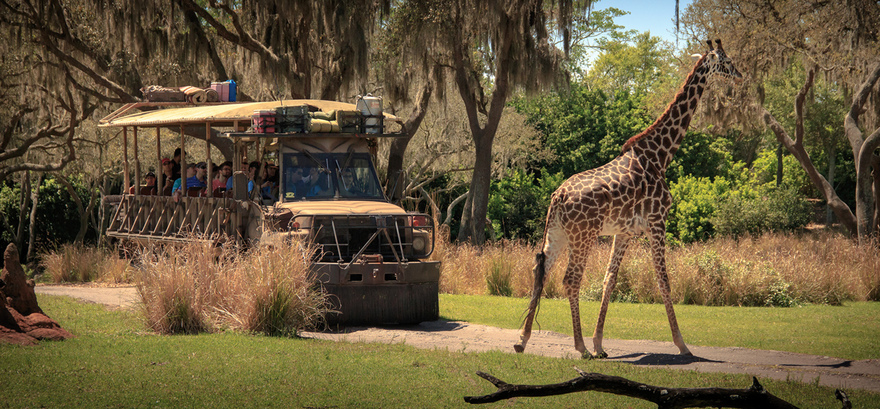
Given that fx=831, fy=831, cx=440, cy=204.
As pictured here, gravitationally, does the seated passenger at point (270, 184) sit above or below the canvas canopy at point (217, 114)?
below

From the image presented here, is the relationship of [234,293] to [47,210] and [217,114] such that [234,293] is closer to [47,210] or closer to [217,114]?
[217,114]

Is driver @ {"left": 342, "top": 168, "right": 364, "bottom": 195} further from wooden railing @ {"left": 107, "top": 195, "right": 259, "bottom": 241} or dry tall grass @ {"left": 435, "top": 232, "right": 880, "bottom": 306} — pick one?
dry tall grass @ {"left": 435, "top": 232, "right": 880, "bottom": 306}

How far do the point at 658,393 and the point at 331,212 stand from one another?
864cm

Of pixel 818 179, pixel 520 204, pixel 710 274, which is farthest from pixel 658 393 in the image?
pixel 520 204

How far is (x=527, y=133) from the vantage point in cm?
3575

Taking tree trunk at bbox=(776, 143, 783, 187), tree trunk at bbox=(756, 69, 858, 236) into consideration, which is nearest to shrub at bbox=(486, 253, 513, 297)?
tree trunk at bbox=(756, 69, 858, 236)

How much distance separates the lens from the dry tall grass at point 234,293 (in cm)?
1058

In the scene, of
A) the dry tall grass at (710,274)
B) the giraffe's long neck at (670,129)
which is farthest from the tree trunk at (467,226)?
the giraffe's long neck at (670,129)

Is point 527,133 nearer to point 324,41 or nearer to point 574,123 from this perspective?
point 574,123

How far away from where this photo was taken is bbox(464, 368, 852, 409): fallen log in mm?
3832

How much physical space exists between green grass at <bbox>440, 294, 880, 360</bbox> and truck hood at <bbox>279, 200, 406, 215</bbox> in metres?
2.13

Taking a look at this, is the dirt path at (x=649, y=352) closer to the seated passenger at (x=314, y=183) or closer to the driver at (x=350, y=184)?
the driver at (x=350, y=184)

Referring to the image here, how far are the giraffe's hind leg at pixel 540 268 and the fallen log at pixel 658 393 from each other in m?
5.76

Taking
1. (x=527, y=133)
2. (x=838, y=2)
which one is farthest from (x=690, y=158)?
(x=838, y=2)
